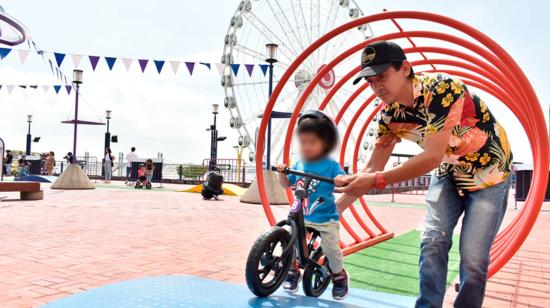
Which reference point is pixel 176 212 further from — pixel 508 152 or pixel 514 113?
pixel 508 152

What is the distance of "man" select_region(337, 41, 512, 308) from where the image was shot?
1908 mm

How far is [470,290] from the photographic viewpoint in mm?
2008

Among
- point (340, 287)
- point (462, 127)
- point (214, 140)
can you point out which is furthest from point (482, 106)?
point (214, 140)

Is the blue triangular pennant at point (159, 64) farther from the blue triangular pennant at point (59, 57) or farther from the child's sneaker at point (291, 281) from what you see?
the child's sneaker at point (291, 281)

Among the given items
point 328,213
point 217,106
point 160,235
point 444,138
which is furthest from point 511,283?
point 217,106

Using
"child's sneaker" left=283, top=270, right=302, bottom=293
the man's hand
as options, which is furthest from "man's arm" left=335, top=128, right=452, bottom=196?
"child's sneaker" left=283, top=270, right=302, bottom=293

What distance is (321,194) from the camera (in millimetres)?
2836

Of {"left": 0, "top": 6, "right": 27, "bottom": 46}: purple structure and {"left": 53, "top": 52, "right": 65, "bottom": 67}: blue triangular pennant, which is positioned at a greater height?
{"left": 0, "top": 6, "right": 27, "bottom": 46}: purple structure

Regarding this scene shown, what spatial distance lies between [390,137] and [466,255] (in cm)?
75

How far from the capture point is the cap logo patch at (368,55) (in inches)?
77.5

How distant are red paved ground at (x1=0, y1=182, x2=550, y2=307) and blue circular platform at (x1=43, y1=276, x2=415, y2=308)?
369 millimetres

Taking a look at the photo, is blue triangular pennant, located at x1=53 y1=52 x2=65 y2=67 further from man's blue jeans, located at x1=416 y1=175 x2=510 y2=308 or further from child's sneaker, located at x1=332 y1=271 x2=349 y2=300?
man's blue jeans, located at x1=416 y1=175 x2=510 y2=308

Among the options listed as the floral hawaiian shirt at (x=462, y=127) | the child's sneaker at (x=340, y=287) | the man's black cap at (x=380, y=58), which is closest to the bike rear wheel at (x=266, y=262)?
the child's sneaker at (x=340, y=287)

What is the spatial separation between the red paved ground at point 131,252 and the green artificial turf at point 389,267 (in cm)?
39
